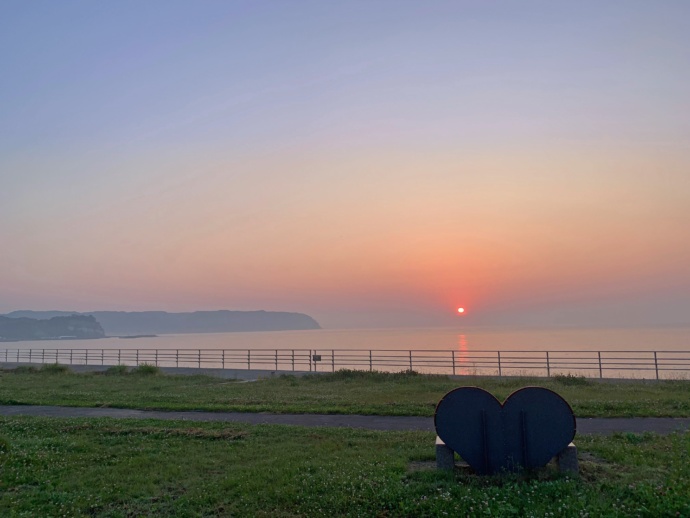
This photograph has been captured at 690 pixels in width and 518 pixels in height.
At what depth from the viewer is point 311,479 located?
8.05 meters

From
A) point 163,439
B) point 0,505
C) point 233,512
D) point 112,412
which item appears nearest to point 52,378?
point 112,412

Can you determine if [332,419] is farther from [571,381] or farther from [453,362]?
[453,362]

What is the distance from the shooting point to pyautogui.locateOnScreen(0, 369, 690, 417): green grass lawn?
14.9 m

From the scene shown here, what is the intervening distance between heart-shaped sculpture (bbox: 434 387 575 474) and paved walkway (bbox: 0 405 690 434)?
13.3ft

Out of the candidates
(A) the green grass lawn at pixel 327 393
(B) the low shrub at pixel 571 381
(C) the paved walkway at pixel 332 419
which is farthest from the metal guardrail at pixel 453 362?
(C) the paved walkway at pixel 332 419

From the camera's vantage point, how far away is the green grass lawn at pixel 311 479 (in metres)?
6.88

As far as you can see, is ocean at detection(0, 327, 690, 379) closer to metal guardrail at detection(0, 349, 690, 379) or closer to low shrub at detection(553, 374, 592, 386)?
metal guardrail at detection(0, 349, 690, 379)

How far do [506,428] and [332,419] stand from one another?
6463 mm

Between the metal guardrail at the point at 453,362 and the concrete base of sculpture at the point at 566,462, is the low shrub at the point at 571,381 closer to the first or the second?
the metal guardrail at the point at 453,362

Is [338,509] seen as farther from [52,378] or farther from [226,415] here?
[52,378]

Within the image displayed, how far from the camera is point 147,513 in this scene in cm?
734

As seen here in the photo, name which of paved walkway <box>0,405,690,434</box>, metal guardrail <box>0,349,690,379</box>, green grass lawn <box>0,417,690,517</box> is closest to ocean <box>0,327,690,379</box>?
metal guardrail <box>0,349,690,379</box>

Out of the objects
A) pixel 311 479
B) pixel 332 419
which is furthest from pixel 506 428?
pixel 332 419

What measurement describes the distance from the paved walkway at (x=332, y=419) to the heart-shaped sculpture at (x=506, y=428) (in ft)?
13.3
